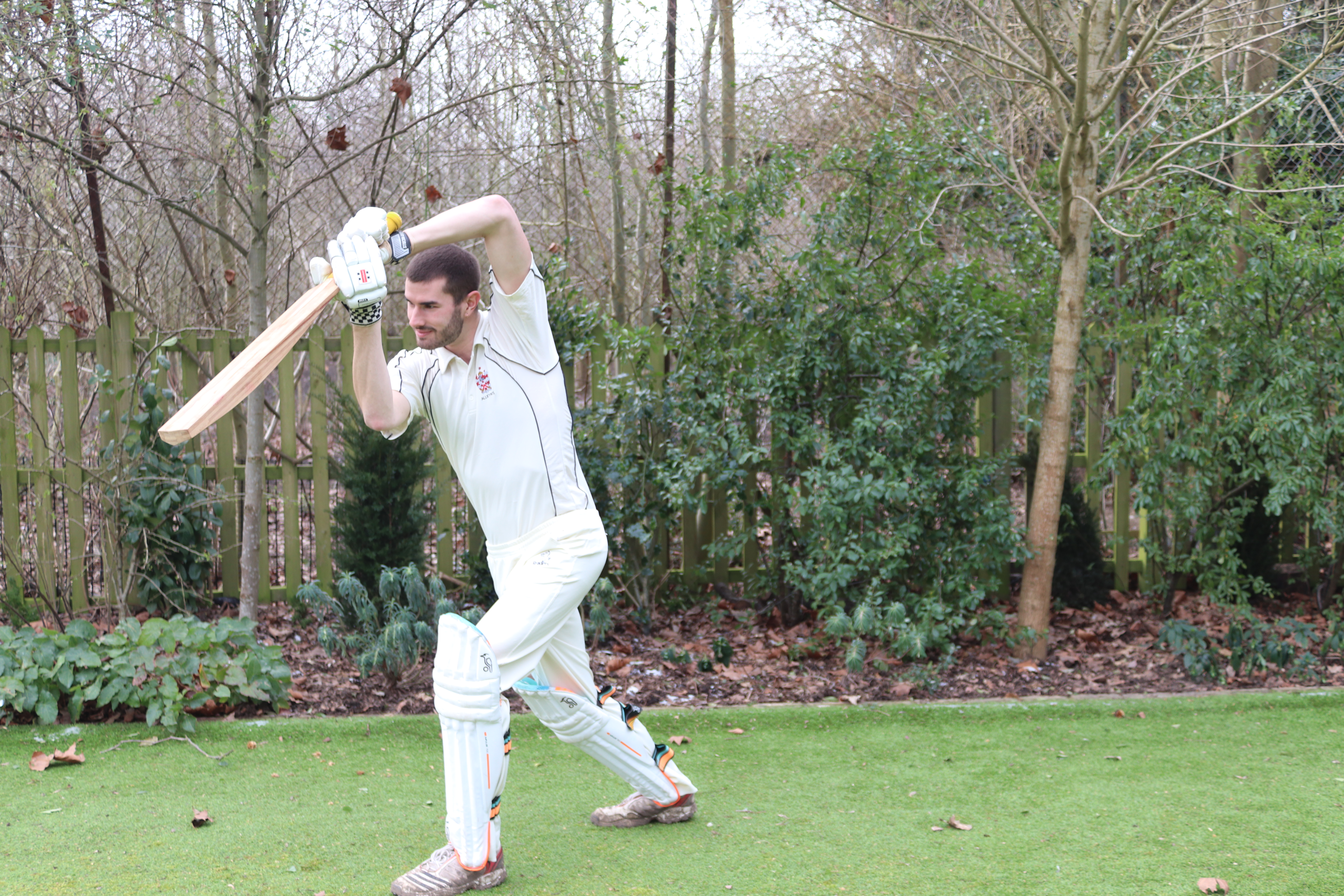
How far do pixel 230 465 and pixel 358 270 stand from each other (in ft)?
12.8

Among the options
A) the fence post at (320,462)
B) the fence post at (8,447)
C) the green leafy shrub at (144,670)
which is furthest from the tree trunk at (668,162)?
the fence post at (8,447)

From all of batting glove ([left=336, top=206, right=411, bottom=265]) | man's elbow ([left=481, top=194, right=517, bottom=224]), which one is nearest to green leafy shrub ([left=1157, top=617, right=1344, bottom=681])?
man's elbow ([left=481, top=194, right=517, bottom=224])

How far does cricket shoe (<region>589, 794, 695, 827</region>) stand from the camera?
336 cm

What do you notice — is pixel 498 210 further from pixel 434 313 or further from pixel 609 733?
pixel 609 733

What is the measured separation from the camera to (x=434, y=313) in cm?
285

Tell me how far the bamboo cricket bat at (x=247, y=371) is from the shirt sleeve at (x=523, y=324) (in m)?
0.56

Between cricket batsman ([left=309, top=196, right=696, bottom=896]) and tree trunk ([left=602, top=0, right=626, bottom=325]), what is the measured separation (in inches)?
146

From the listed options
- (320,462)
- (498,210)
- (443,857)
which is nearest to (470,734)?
(443,857)

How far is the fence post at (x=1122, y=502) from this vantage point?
582cm

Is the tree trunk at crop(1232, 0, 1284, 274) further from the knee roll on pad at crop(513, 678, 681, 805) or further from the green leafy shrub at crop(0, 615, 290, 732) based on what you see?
the green leafy shrub at crop(0, 615, 290, 732)

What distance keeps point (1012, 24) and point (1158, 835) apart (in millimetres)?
4693

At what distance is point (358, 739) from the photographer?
4172 mm

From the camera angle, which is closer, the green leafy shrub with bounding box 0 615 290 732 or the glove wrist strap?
the glove wrist strap

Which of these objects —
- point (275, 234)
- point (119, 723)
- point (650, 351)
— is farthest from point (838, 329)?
point (275, 234)
